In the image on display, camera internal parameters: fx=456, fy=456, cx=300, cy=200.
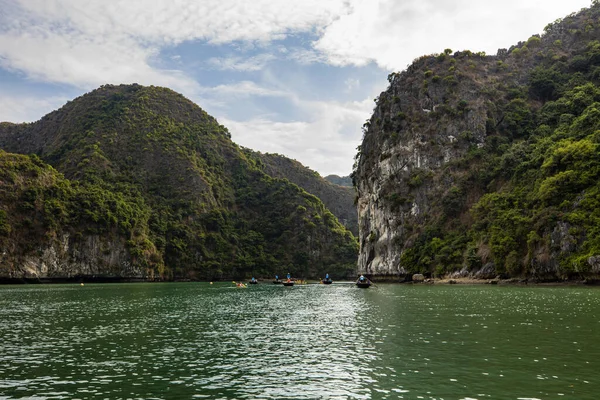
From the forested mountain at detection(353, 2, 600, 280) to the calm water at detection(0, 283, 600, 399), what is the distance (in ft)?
133

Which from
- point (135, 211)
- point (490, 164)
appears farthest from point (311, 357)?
point (135, 211)

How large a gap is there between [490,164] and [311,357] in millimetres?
87021

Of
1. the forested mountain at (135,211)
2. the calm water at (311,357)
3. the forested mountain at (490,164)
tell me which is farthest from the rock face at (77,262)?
the calm water at (311,357)

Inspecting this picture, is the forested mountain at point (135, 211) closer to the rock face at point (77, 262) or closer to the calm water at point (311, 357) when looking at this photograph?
the rock face at point (77, 262)

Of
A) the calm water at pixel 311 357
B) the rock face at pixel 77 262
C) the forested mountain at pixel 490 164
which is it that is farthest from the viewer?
the rock face at pixel 77 262

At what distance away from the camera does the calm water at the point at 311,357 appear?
44.7ft

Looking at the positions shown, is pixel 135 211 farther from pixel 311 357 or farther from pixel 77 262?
pixel 311 357

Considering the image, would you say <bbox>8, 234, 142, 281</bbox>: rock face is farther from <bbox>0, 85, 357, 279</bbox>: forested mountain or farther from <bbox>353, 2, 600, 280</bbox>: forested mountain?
<bbox>353, 2, 600, 280</bbox>: forested mountain

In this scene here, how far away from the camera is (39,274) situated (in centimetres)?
10894

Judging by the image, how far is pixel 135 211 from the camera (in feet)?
472

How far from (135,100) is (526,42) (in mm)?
152801

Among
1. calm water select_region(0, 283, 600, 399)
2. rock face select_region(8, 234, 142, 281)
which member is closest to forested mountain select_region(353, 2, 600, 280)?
calm water select_region(0, 283, 600, 399)

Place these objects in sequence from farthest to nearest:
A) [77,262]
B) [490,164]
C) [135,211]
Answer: [135,211] → [77,262] → [490,164]

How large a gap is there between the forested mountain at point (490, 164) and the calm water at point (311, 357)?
133 ft
